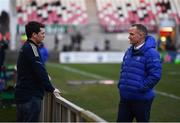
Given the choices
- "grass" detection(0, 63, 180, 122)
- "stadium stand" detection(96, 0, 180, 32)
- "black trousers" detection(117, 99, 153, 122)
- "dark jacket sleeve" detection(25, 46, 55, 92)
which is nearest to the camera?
"dark jacket sleeve" detection(25, 46, 55, 92)

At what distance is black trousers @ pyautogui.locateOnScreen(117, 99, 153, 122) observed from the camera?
275 inches

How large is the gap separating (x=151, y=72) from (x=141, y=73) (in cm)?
13

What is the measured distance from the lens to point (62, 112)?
650 centimetres

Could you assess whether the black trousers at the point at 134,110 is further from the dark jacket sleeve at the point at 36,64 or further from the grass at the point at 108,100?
the grass at the point at 108,100

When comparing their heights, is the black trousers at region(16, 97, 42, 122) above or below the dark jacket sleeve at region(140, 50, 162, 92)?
below

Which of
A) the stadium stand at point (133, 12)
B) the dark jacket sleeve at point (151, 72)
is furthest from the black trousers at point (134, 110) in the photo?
the stadium stand at point (133, 12)

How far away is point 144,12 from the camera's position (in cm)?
4975

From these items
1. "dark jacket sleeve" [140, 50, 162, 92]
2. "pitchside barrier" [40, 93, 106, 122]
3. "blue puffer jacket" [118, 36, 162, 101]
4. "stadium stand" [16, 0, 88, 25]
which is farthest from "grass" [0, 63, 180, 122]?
"stadium stand" [16, 0, 88, 25]

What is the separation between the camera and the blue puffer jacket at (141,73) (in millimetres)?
6832

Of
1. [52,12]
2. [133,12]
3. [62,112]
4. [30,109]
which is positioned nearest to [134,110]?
[62,112]

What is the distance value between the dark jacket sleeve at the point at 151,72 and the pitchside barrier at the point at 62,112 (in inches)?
41.7

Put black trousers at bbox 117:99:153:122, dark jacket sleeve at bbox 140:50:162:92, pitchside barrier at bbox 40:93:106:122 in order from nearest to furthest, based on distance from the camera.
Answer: pitchside barrier at bbox 40:93:106:122
dark jacket sleeve at bbox 140:50:162:92
black trousers at bbox 117:99:153:122

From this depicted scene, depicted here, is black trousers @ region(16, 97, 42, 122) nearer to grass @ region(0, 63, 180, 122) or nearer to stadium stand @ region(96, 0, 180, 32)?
grass @ region(0, 63, 180, 122)

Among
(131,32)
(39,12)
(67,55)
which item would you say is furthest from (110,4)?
(131,32)
